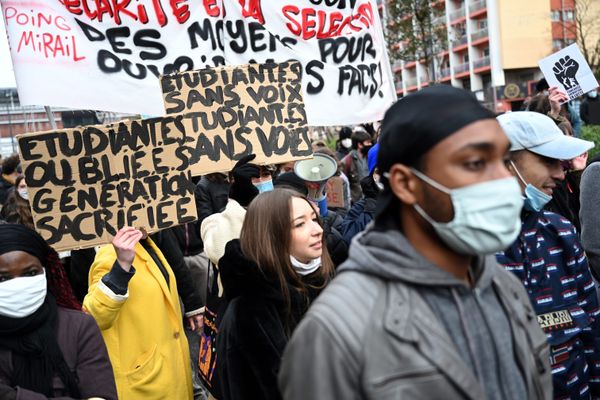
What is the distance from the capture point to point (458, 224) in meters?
1.72

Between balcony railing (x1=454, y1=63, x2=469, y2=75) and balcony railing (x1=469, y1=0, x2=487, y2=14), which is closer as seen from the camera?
A: balcony railing (x1=469, y1=0, x2=487, y2=14)

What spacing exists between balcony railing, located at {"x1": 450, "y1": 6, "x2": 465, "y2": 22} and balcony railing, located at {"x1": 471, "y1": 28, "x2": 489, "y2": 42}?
2686 mm

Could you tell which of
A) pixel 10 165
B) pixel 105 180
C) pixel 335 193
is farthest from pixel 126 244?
pixel 10 165

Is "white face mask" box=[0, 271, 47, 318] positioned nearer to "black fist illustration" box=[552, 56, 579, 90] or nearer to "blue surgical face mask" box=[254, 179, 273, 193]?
"blue surgical face mask" box=[254, 179, 273, 193]

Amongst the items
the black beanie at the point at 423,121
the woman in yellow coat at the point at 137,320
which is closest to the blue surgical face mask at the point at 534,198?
the black beanie at the point at 423,121

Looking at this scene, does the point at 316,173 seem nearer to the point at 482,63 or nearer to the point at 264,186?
the point at 264,186

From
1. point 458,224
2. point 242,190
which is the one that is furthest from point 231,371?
point 458,224

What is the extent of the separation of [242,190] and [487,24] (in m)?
61.9

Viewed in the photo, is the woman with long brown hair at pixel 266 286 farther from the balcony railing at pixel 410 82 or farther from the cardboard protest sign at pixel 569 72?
the balcony railing at pixel 410 82

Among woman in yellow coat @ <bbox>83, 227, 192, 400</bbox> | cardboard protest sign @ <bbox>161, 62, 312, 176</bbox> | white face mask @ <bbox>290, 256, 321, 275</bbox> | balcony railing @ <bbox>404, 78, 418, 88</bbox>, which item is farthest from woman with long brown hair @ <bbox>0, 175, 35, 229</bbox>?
balcony railing @ <bbox>404, 78, 418, 88</bbox>

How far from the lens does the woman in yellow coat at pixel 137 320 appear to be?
143 inches

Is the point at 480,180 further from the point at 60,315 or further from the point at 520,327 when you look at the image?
the point at 60,315

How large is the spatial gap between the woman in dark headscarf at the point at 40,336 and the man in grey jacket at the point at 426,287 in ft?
4.77

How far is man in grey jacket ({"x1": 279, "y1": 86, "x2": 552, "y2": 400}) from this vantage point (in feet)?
5.44
